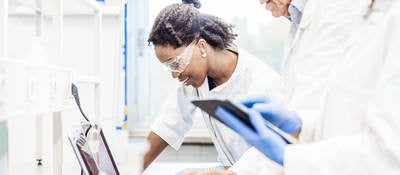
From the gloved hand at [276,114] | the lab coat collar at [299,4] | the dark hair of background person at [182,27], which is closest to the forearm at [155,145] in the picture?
the dark hair of background person at [182,27]

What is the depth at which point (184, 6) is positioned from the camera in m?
1.57

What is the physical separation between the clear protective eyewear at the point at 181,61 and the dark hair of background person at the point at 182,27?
0.03 m

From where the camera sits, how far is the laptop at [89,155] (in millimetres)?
976

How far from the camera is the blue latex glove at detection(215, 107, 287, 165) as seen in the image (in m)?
0.69

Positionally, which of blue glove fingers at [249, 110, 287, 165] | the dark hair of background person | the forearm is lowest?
the forearm

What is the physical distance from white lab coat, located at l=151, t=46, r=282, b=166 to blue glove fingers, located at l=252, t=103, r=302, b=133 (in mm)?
575

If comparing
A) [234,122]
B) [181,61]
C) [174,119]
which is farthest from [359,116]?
[174,119]

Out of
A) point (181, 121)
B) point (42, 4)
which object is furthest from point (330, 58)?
point (42, 4)

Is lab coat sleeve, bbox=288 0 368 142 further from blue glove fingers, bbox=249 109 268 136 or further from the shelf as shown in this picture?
the shelf

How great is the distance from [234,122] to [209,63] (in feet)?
3.19

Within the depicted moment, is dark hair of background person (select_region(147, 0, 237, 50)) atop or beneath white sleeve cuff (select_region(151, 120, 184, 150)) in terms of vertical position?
atop

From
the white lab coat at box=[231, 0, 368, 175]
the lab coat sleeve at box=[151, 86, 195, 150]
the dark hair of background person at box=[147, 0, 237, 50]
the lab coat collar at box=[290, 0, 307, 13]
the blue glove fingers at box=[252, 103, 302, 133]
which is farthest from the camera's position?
the lab coat sleeve at box=[151, 86, 195, 150]

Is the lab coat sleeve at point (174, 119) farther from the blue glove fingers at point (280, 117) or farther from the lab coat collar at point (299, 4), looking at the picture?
the blue glove fingers at point (280, 117)

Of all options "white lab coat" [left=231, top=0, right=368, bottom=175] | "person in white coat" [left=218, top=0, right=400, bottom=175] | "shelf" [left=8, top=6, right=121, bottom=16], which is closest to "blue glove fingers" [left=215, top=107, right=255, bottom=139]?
"person in white coat" [left=218, top=0, right=400, bottom=175]
